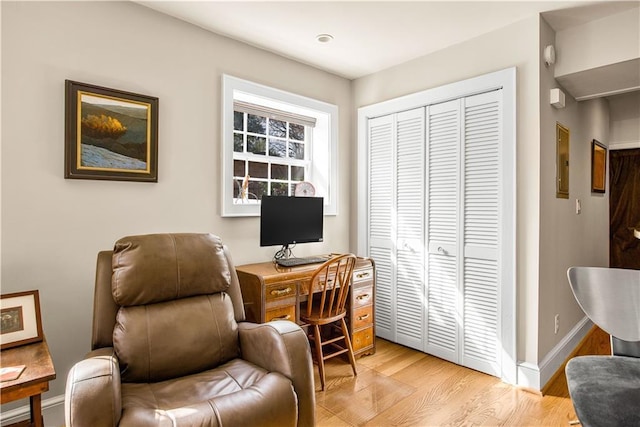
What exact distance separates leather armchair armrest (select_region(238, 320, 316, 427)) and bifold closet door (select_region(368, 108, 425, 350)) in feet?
5.57

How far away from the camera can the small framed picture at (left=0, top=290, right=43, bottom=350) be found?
67.2 inches

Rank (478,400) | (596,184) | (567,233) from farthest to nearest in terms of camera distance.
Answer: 1. (596,184)
2. (567,233)
3. (478,400)

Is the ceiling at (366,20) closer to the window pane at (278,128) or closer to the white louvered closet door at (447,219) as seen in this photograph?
the white louvered closet door at (447,219)

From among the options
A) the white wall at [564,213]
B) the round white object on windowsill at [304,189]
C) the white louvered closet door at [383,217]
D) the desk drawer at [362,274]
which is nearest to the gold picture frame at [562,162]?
the white wall at [564,213]

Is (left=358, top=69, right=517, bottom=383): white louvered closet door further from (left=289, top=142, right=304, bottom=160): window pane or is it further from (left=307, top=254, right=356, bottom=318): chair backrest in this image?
(left=307, top=254, right=356, bottom=318): chair backrest

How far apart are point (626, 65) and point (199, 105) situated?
290cm

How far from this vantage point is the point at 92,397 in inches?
49.3

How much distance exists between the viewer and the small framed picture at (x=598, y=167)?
3.77 meters

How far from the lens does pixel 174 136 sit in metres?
2.50

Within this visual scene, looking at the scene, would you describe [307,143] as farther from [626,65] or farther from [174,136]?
[626,65]

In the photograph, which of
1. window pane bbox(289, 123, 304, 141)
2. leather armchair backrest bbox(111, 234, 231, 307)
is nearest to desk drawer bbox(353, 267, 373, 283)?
leather armchair backrest bbox(111, 234, 231, 307)

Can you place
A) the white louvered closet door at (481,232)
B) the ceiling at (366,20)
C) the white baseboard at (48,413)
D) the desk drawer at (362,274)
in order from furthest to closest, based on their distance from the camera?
1. the desk drawer at (362,274)
2. the white louvered closet door at (481,232)
3. the ceiling at (366,20)
4. the white baseboard at (48,413)

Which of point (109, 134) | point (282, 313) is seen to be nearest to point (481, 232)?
point (282, 313)

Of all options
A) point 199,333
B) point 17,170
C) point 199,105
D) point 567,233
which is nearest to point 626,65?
point 567,233
